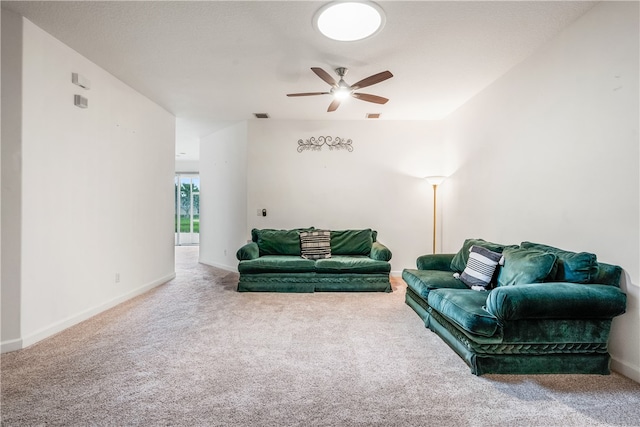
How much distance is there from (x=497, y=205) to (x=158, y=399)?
3686 mm

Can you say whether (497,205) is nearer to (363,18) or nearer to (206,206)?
(363,18)

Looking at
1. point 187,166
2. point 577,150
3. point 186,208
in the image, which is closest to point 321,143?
point 577,150

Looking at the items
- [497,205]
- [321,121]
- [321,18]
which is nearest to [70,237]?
[321,18]

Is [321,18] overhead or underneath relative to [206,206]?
overhead

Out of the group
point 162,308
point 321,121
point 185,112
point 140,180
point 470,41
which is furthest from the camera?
point 321,121

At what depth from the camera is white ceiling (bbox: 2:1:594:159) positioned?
Answer: 7.95 feet

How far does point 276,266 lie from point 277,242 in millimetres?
618

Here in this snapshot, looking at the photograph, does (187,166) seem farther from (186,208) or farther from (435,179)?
(435,179)

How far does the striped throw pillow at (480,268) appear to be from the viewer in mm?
2793

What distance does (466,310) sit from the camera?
85.6 inches

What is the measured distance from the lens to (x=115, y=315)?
3.34 meters

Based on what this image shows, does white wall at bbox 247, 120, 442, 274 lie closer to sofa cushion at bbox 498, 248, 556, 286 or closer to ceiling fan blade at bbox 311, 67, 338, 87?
ceiling fan blade at bbox 311, 67, 338, 87

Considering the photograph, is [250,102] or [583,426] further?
[250,102]

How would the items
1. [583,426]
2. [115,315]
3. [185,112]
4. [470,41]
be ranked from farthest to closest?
[185,112]
[115,315]
[470,41]
[583,426]
